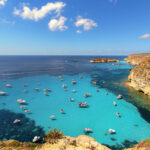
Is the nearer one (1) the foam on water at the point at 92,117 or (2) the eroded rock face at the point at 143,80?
(1) the foam on water at the point at 92,117

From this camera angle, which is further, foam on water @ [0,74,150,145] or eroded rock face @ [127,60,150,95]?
eroded rock face @ [127,60,150,95]

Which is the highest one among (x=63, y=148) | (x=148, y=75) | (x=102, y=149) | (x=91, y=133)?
(x=148, y=75)

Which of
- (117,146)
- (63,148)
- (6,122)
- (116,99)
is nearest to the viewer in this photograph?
(63,148)

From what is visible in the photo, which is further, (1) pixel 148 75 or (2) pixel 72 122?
(1) pixel 148 75

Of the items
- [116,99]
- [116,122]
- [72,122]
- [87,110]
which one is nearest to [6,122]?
[72,122]

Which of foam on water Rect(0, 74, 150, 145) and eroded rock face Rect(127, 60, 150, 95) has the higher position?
eroded rock face Rect(127, 60, 150, 95)

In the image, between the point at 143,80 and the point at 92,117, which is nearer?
the point at 92,117

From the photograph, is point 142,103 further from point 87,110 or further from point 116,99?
point 87,110

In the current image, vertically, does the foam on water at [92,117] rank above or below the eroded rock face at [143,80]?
below

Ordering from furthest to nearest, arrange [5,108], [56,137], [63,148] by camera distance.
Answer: [5,108] → [56,137] → [63,148]

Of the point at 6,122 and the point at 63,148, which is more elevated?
the point at 63,148

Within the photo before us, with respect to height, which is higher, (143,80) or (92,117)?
(143,80)
